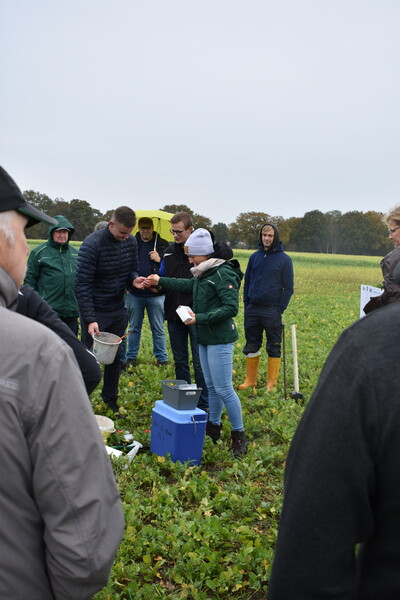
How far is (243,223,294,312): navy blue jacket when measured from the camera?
281 inches

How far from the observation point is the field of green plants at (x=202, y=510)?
3.34 m

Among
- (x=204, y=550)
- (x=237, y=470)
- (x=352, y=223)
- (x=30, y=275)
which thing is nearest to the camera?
(x=204, y=550)

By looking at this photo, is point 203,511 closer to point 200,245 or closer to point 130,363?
point 200,245

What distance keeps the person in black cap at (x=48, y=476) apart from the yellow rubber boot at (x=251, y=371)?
611 cm

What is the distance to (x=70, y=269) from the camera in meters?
6.69

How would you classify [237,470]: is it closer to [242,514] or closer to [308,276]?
[242,514]

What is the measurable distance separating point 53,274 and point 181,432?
2814mm

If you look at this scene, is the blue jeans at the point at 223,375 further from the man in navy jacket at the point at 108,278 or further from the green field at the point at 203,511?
the man in navy jacket at the point at 108,278

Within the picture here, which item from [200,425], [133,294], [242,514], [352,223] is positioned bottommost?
[242,514]

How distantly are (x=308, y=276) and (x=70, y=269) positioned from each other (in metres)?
29.3

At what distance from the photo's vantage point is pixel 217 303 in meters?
5.19

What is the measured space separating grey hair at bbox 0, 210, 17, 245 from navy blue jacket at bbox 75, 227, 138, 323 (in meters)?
4.10

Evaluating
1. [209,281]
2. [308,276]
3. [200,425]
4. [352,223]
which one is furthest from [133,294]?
[352,223]

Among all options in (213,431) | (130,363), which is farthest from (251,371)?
(213,431)
